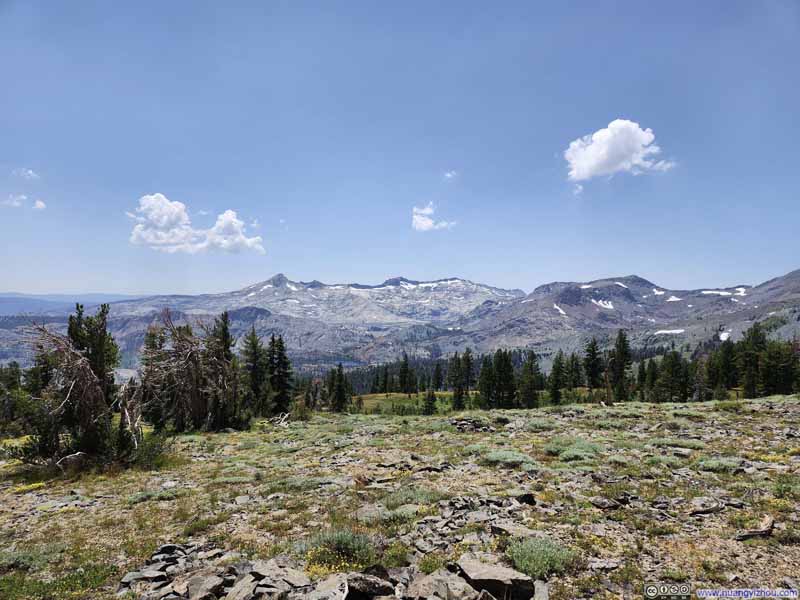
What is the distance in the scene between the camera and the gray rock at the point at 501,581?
681 cm

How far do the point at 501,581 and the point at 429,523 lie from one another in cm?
402

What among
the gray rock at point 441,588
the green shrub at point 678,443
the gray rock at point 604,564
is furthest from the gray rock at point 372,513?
the green shrub at point 678,443

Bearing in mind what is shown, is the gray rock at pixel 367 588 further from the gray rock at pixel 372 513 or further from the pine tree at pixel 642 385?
the pine tree at pixel 642 385

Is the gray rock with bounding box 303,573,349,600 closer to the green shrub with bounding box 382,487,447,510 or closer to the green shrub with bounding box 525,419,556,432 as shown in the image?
the green shrub with bounding box 382,487,447,510

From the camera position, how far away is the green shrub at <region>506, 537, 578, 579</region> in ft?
24.8

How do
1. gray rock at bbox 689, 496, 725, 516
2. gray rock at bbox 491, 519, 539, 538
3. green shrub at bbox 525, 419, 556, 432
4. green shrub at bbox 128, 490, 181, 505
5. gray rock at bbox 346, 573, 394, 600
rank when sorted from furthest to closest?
1. green shrub at bbox 525, 419, 556, 432
2. green shrub at bbox 128, 490, 181, 505
3. gray rock at bbox 689, 496, 725, 516
4. gray rock at bbox 491, 519, 539, 538
5. gray rock at bbox 346, 573, 394, 600

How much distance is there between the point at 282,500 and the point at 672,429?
76.1ft

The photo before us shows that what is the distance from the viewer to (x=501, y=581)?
684 cm

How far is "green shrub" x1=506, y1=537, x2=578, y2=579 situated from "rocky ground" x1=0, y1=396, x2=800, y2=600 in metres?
0.04

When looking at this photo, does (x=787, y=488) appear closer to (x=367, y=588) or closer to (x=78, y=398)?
(x=367, y=588)

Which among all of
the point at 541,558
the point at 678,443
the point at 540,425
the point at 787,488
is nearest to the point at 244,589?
the point at 541,558

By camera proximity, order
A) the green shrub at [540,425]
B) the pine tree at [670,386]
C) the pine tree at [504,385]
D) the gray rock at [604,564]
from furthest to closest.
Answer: the pine tree at [504,385] → the pine tree at [670,386] → the green shrub at [540,425] → the gray rock at [604,564]

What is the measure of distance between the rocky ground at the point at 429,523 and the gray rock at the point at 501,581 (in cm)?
3

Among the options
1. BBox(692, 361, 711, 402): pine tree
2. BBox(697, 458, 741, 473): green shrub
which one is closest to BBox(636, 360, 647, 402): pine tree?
BBox(692, 361, 711, 402): pine tree
